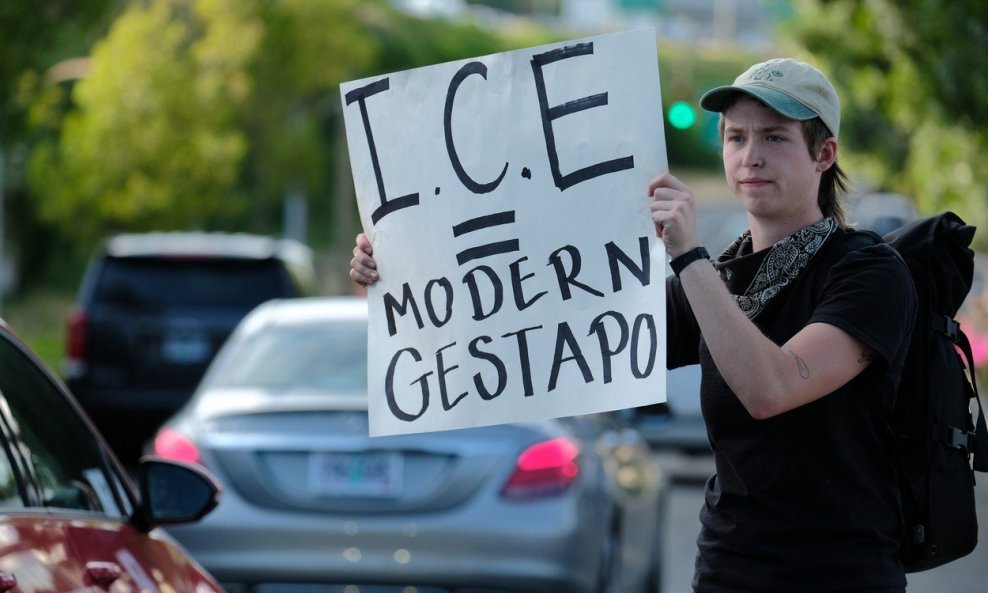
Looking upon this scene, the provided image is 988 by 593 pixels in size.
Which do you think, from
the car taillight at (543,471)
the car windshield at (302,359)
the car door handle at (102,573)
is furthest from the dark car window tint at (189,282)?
the car door handle at (102,573)

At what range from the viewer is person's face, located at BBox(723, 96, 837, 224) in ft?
11.0

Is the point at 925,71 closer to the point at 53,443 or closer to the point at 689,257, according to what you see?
the point at 53,443

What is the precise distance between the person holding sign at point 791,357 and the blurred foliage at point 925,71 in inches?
606

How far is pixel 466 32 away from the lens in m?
78.0

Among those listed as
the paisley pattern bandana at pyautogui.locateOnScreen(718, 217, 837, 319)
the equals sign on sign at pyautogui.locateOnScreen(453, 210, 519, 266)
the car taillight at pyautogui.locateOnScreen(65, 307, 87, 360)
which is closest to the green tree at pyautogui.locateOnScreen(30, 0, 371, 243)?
the car taillight at pyautogui.locateOnScreen(65, 307, 87, 360)

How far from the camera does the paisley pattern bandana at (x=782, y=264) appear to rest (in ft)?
11.0

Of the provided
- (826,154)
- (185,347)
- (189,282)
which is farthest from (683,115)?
(826,154)

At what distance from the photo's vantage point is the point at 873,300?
3.25 m

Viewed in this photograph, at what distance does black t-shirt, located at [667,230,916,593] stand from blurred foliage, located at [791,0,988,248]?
15.5 metres

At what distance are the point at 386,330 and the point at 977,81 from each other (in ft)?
50.5

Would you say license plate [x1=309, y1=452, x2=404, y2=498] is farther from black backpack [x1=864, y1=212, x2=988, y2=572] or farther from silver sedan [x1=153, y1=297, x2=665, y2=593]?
black backpack [x1=864, y1=212, x2=988, y2=572]

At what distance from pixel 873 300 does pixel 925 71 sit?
16907mm

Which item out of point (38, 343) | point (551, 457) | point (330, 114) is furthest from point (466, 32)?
point (551, 457)

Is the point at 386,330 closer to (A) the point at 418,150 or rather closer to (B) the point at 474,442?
(A) the point at 418,150
